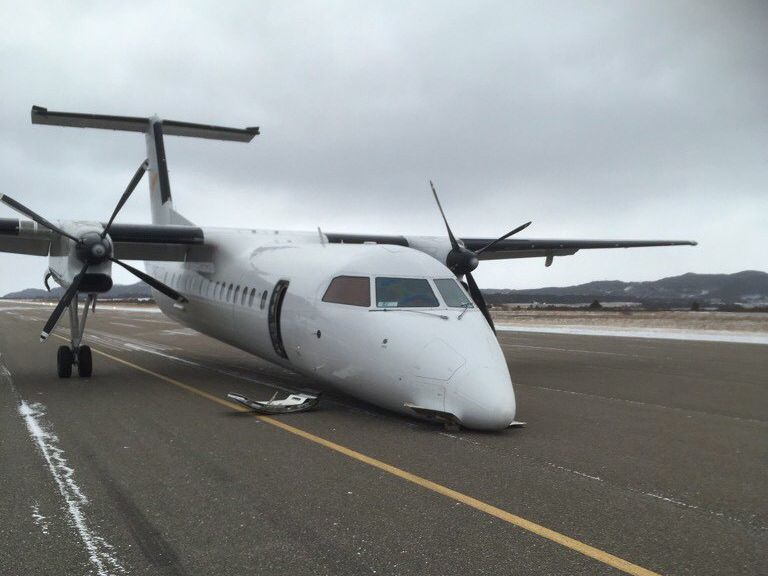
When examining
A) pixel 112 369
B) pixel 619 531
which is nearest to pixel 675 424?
pixel 619 531

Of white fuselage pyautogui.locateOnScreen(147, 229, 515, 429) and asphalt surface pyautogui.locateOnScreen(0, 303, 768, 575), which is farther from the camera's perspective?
white fuselage pyautogui.locateOnScreen(147, 229, 515, 429)

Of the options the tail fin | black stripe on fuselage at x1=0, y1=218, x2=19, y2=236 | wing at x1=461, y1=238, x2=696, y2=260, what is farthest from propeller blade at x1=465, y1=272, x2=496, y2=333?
black stripe on fuselage at x1=0, y1=218, x2=19, y2=236

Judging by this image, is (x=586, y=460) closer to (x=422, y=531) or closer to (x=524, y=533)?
(x=524, y=533)

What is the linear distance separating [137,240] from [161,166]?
5.77 m

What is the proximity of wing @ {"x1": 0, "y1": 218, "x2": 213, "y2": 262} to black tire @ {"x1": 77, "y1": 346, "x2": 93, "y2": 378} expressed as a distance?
2436 millimetres

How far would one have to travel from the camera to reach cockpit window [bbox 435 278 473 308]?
8.14 meters

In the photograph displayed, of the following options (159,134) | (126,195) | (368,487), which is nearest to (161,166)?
(159,134)

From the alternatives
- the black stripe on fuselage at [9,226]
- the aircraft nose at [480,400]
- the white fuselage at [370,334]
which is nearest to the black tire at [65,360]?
the black stripe on fuselage at [9,226]

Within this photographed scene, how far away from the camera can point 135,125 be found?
18406 mm

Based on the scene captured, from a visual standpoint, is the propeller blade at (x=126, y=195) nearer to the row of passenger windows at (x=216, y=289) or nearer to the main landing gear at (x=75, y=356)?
the main landing gear at (x=75, y=356)

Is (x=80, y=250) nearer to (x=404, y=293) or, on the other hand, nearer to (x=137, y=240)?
(x=137, y=240)

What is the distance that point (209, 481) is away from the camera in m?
5.49

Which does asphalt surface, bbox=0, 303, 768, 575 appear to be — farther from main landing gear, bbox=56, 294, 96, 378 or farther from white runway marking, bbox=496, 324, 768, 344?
white runway marking, bbox=496, 324, 768, 344

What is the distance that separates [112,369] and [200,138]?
8501 millimetres
